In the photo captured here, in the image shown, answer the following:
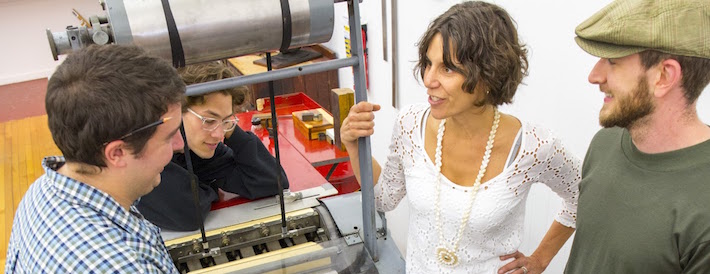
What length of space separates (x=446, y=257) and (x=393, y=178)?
26cm

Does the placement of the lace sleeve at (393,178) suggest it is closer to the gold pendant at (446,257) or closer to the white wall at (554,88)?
the gold pendant at (446,257)

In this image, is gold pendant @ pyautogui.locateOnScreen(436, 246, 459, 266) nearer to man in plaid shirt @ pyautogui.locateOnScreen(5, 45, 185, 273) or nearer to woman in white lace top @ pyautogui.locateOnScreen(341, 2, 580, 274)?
woman in white lace top @ pyautogui.locateOnScreen(341, 2, 580, 274)

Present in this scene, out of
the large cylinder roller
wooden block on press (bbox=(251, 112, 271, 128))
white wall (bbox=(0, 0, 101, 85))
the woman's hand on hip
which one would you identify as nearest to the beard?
the woman's hand on hip

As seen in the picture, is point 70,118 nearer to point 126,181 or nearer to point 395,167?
point 126,181

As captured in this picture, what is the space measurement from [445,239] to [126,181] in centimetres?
74

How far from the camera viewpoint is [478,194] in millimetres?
1325

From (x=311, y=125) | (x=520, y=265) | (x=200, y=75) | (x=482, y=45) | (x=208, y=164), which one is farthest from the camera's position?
(x=311, y=125)

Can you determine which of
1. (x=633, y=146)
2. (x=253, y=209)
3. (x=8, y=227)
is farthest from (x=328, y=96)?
(x=633, y=146)

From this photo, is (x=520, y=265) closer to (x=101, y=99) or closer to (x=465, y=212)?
(x=465, y=212)

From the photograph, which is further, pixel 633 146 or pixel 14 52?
pixel 14 52

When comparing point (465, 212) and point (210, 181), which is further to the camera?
point (210, 181)

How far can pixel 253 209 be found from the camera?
1.93 meters

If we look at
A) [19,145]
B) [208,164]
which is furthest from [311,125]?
[19,145]

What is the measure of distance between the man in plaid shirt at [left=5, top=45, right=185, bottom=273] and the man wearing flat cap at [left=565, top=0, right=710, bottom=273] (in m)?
0.83
